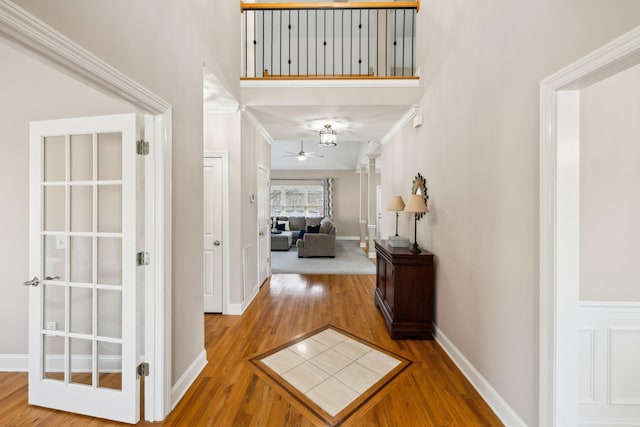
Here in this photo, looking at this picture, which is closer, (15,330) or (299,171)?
(15,330)

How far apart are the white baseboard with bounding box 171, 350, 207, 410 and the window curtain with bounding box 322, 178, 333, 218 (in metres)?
7.94

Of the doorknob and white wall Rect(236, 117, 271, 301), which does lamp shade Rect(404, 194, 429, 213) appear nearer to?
white wall Rect(236, 117, 271, 301)

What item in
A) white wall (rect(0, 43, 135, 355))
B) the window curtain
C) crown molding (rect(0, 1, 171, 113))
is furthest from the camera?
the window curtain

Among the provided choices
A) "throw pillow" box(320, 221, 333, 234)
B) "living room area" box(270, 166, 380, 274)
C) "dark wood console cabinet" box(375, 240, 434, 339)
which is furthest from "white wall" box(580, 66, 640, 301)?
"living room area" box(270, 166, 380, 274)

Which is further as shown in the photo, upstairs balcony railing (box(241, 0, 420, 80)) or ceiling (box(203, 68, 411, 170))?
upstairs balcony railing (box(241, 0, 420, 80))

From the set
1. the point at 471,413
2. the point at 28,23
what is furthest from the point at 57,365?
the point at 471,413

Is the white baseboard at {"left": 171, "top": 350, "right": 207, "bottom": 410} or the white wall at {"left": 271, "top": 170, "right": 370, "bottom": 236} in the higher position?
the white wall at {"left": 271, "top": 170, "right": 370, "bottom": 236}

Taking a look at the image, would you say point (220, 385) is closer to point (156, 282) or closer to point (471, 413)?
point (156, 282)

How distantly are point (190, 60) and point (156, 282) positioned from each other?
1671mm

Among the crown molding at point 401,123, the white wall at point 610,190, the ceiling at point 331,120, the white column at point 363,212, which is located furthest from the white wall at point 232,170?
the white column at point 363,212

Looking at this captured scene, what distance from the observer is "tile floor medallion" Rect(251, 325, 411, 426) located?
73.9 inches

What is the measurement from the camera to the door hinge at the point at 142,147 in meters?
1.67

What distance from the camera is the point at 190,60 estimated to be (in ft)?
6.73

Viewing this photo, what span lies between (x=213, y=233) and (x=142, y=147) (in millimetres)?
1832
